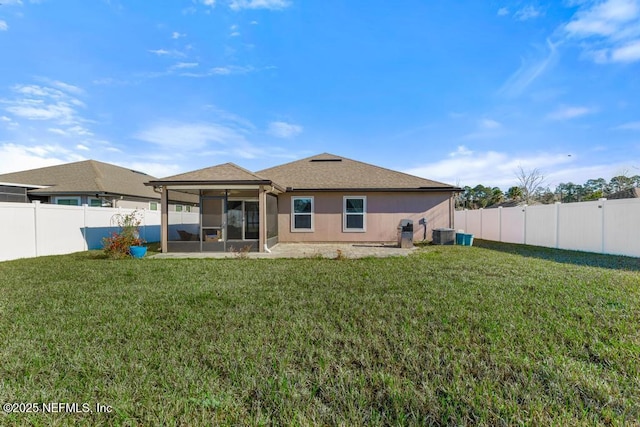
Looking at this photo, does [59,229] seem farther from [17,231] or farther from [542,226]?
[542,226]

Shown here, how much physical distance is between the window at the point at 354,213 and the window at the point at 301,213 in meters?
1.66

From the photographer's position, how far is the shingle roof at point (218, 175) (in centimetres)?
1023

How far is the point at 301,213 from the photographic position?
14.0 metres

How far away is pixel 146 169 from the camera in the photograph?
2752 cm

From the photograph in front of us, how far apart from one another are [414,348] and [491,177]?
39.3 metres

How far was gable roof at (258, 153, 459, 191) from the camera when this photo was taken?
13742 millimetres

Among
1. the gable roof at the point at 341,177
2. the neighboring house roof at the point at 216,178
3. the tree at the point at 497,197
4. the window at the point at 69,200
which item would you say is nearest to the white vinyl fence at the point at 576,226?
the gable roof at the point at 341,177

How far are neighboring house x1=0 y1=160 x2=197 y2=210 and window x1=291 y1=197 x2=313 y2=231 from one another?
11641 mm

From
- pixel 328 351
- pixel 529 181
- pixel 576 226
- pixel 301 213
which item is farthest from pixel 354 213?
pixel 529 181

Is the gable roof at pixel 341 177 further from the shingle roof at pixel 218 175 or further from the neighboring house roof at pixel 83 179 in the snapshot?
the neighboring house roof at pixel 83 179

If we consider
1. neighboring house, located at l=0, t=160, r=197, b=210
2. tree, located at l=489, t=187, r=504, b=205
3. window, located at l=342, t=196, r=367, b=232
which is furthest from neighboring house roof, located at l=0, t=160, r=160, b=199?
tree, located at l=489, t=187, r=504, b=205

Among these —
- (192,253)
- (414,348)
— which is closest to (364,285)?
(414,348)

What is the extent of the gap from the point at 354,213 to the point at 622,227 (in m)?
9.28

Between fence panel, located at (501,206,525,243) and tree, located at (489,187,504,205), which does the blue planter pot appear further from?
tree, located at (489,187,504,205)
